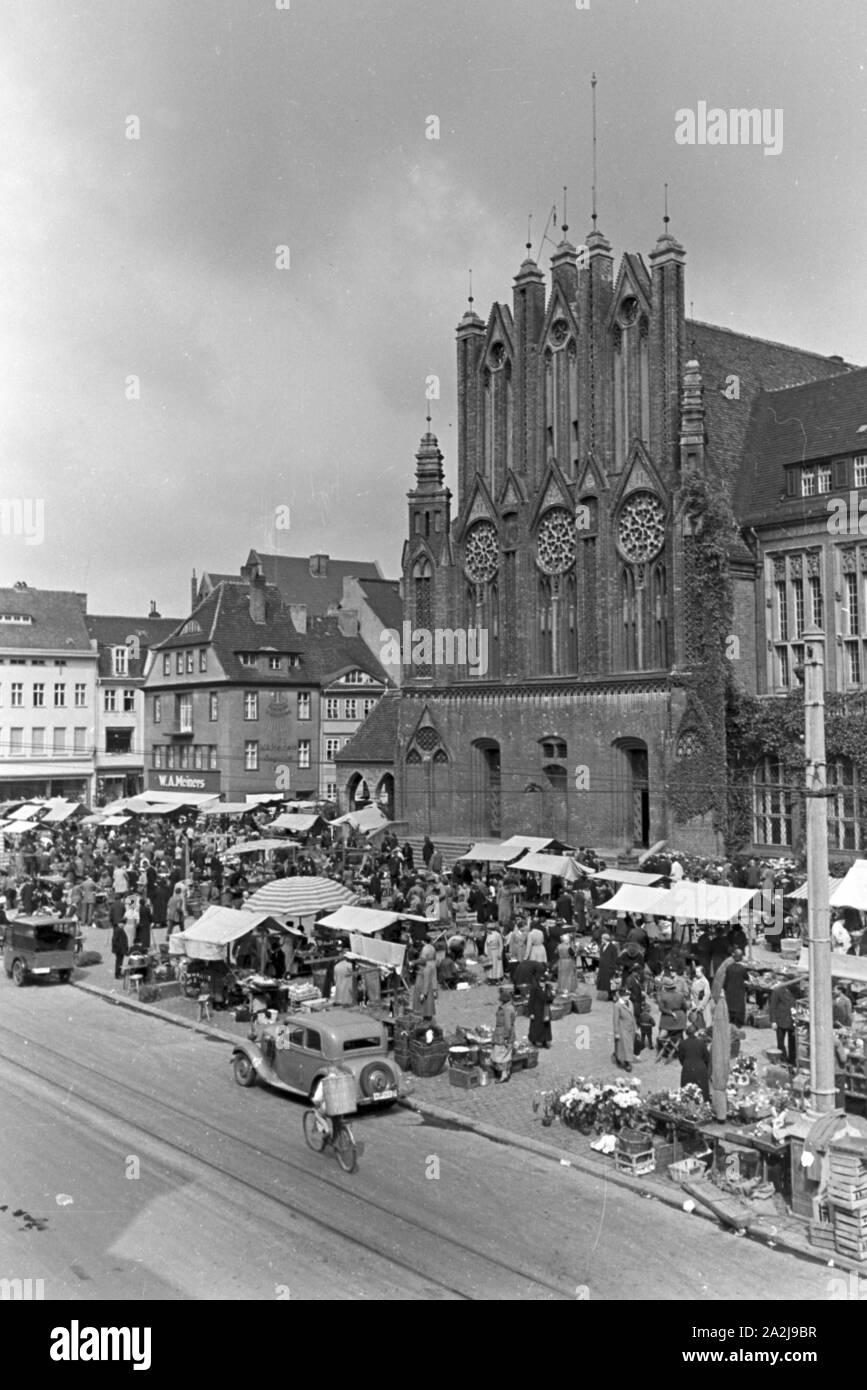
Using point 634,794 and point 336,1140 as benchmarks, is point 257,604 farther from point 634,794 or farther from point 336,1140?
point 336,1140

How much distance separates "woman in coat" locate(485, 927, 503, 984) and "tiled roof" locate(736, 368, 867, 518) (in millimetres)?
20184

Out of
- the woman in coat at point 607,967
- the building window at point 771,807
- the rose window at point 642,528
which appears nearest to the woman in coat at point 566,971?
the woman in coat at point 607,967

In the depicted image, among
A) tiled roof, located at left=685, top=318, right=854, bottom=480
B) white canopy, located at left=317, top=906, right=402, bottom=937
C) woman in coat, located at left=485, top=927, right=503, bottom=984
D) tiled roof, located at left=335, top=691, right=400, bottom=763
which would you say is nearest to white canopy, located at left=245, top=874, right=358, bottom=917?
white canopy, located at left=317, top=906, right=402, bottom=937

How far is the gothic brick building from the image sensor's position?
3988cm

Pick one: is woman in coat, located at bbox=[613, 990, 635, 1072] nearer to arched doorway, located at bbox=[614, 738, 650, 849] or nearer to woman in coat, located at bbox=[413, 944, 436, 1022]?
woman in coat, located at bbox=[413, 944, 436, 1022]

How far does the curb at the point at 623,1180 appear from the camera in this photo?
12.2m

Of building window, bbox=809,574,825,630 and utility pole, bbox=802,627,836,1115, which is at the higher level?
building window, bbox=809,574,825,630

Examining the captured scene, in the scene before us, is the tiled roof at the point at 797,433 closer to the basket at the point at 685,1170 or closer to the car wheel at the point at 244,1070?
the car wheel at the point at 244,1070

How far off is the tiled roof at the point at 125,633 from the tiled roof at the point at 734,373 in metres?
43.0

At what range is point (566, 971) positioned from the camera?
2408 centimetres

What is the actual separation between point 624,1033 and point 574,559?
2658cm

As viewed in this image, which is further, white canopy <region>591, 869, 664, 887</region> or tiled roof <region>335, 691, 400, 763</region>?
tiled roof <region>335, 691, 400, 763</region>

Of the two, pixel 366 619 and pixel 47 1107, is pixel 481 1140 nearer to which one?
pixel 47 1107

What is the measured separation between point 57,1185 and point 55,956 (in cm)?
1366
